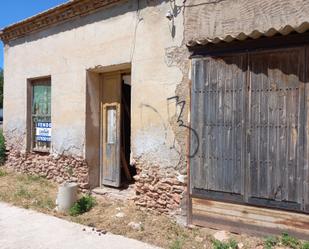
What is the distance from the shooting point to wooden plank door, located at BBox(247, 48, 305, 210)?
518 cm

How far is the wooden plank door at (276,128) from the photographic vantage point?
17.0 feet

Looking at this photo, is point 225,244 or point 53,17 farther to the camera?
point 53,17

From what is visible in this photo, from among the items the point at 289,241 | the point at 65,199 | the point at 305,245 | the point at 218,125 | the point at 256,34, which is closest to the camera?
the point at 305,245

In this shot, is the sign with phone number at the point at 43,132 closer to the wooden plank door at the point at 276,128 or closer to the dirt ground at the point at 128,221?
the dirt ground at the point at 128,221

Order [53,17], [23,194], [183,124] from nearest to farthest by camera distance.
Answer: [183,124] → [23,194] → [53,17]

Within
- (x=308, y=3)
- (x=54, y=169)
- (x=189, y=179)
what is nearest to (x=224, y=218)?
(x=189, y=179)

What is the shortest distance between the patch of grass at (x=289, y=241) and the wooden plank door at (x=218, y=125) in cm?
75

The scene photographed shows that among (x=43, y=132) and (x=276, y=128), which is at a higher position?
(x=276, y=128)

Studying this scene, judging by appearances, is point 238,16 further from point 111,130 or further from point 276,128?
point 111,130

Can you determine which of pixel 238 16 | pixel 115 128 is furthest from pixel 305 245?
pixel 115 128

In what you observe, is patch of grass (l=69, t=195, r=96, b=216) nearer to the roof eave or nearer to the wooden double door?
the wooden double door

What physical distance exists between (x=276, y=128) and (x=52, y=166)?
18.9ft

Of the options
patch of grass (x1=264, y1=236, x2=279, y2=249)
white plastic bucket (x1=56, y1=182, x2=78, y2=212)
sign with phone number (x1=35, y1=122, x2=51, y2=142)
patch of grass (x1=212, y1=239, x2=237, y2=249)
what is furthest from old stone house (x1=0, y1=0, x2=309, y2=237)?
white plastic bucket (x1=56, y1=182, x2=78, y2=212)

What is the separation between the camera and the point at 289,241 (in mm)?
5219
